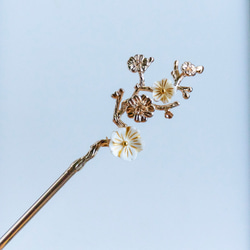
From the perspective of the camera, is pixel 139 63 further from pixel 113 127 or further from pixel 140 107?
A: pixel 113 127

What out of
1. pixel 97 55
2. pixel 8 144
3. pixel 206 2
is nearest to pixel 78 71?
pixel 97 55

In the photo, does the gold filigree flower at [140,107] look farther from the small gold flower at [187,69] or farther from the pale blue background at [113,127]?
the pale blue background at [113,127]

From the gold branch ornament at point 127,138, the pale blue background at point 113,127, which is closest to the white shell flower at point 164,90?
the gold branch ornament at point 127,138

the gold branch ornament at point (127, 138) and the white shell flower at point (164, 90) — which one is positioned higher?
the white shell flower at point (164, 90)

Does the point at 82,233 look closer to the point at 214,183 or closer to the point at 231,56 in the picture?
the point at 214,183

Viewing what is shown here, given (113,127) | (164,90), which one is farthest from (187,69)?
(113,127)

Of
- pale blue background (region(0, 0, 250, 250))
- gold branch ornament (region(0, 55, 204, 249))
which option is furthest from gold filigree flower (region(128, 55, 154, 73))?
pale blue background (region(0, 0, 250, 250))
